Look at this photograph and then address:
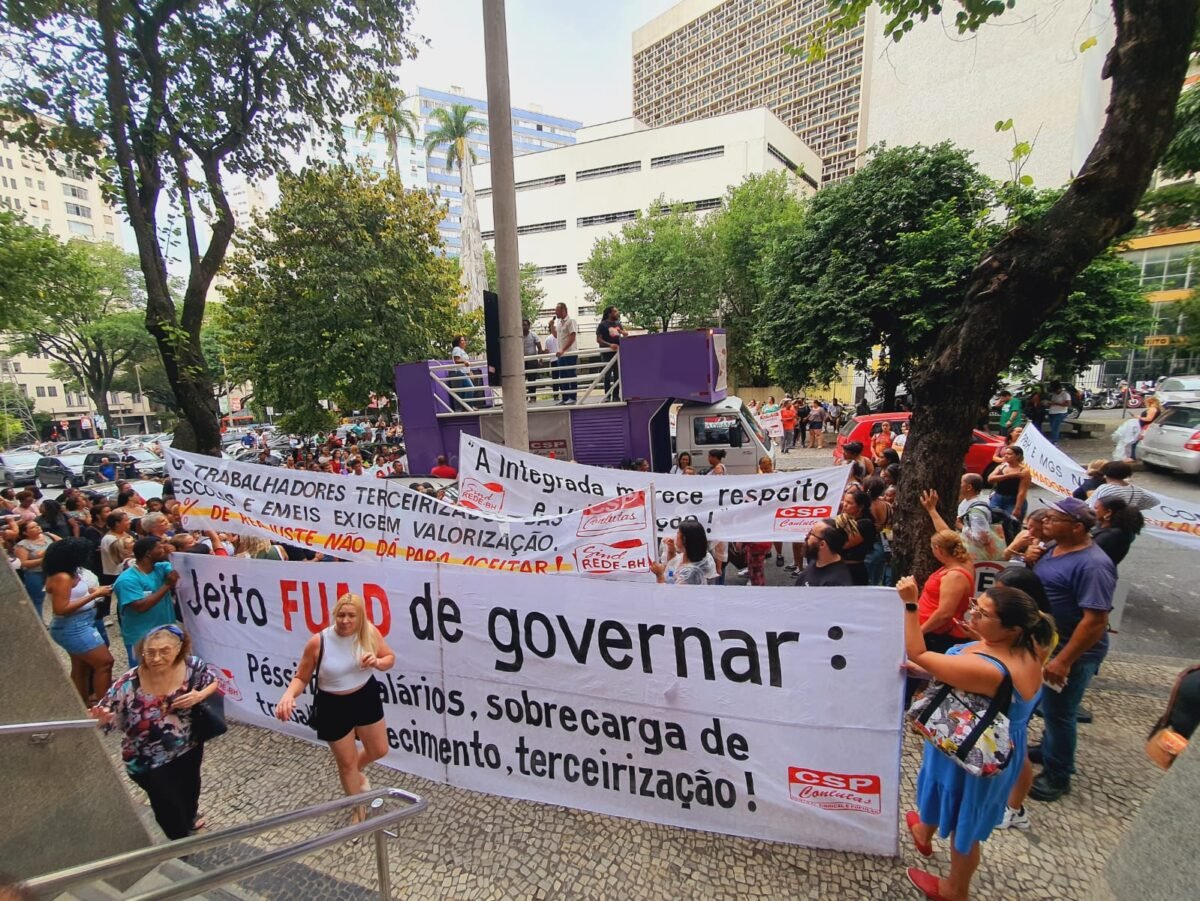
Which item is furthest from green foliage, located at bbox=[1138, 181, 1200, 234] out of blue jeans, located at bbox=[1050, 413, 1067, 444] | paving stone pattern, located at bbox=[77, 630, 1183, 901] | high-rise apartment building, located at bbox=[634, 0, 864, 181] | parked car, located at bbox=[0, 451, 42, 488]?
high-rise apartment building, located at bbox=[634, 0, 864, 181]

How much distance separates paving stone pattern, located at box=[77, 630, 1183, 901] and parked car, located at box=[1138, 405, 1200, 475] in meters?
10.8

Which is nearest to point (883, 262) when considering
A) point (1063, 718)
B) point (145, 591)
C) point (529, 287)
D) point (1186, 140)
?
point (1186, 140)

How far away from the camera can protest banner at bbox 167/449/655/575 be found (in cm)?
491

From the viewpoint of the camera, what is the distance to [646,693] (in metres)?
3.15

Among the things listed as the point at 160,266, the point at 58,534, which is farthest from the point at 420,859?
the point at 160,266

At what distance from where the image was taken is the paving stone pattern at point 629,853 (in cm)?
277

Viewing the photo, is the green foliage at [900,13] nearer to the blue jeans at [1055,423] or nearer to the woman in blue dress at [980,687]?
the woman in blue dress at [980,687]

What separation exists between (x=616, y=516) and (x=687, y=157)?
46.0m

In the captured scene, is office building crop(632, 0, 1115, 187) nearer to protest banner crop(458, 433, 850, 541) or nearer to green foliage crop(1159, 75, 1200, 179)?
green foliage crop(1159, 75, 1200, 179)

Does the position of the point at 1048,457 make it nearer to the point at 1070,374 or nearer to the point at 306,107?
the point at 306,107

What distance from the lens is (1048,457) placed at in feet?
19.7

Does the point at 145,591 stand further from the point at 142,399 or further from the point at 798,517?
the point at 142,399

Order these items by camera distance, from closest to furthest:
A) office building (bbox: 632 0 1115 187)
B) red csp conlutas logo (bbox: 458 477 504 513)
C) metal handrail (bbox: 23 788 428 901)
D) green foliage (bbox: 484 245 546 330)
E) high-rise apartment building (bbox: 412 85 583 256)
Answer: metal handrail (bbox: 23 788 428 901) → red csp conlutas logo (bbox: 458 477 504 513) → office building (bbox: 632 0 1115 187) → green foliage (bbox: 484 245 546 330) → high-rise apartment building (bbox: 412 85 583 256)

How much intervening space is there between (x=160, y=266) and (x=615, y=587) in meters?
10.3
